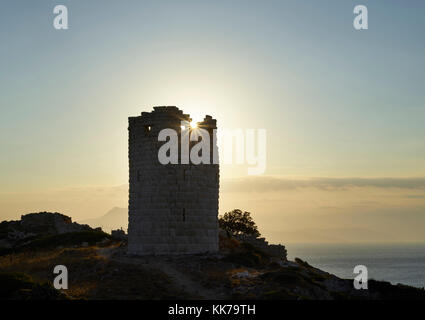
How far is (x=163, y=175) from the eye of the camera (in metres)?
41.9

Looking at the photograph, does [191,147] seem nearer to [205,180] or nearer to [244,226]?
[205,180]

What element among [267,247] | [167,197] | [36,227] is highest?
[167,197]

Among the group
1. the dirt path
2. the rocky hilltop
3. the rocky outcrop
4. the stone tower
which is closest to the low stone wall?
the rocky hilltop

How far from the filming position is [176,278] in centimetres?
3522

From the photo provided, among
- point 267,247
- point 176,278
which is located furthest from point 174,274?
point 267,247

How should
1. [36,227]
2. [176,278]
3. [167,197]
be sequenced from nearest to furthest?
1. [176,278]
2. [167,197]
3. [36,227]

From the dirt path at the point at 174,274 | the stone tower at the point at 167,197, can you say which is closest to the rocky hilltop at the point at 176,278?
the dirt path at the point at 174,274

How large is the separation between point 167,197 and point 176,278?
793 centimetres

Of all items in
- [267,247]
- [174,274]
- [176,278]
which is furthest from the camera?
[267,247]

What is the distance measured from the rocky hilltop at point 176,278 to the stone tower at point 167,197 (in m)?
1.20

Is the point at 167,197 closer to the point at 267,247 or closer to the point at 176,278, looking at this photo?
the point at 176,278

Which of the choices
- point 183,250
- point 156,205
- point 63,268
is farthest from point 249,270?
point 63,268

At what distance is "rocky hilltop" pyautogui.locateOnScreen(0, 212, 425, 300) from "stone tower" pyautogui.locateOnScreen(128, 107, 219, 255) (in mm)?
1199
